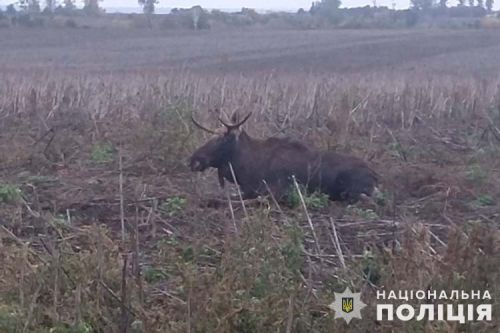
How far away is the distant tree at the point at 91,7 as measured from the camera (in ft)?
281

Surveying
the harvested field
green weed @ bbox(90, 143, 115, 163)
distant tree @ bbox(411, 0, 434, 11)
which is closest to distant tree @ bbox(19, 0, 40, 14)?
distant tree @ bbox(411, 0, 434, 11)

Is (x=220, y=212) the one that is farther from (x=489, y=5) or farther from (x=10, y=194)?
(x=489, y=5)

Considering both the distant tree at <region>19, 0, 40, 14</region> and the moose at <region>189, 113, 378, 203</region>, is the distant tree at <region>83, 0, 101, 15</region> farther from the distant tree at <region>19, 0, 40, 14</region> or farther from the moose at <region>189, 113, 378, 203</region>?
the moose at <region>189, 113, 378, 203</region>

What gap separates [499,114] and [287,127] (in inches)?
147

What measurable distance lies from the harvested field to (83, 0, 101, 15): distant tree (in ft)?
215

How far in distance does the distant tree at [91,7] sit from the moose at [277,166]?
2960 inches

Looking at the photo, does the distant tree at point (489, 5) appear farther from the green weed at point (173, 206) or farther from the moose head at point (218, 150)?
the green weed at point (173, 206)

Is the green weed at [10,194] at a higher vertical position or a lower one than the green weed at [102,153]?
higher

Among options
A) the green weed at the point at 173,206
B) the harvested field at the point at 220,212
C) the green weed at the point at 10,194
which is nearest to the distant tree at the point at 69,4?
the harvested field at the point at 220,212

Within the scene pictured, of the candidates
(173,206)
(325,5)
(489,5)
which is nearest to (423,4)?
(489,5)

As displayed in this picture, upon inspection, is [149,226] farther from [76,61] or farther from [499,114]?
[76,61]

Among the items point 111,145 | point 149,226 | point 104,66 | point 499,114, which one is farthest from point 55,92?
point 104,66

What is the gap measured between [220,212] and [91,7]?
8191 cm

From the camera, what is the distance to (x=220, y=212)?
963 cm
